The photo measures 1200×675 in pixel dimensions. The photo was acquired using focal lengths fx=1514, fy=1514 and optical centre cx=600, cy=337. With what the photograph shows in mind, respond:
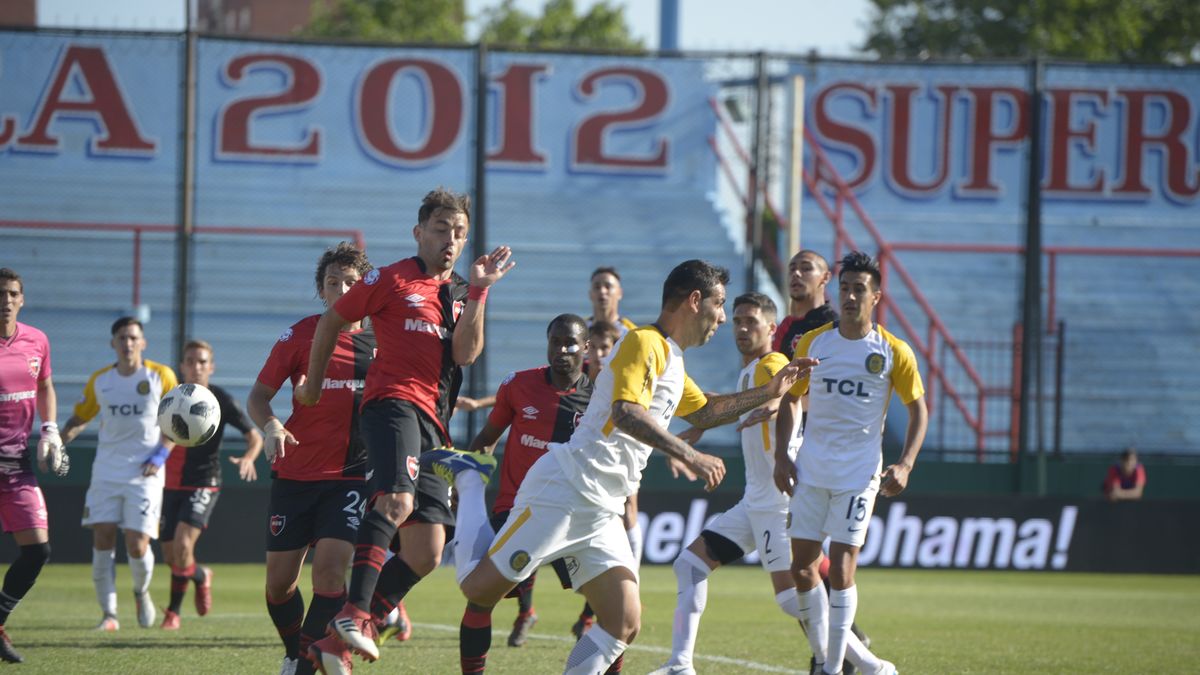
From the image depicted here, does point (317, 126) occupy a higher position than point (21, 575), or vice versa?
point (317, 126)

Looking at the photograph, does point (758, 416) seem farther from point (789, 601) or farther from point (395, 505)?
point (395, 505)

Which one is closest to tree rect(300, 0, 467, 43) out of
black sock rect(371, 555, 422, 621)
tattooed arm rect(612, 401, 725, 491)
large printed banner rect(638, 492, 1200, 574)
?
large printed banner rect(638, 492, 1200, 574)

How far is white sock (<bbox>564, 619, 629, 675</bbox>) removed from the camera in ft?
21.1

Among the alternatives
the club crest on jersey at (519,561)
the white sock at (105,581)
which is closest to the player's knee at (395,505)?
the club crest on jersey at (519,561)

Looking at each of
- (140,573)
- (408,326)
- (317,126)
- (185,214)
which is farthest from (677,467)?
(317,126)

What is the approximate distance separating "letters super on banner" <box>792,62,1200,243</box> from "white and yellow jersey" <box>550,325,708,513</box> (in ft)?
49.2

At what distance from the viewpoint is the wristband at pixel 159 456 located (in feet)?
38.5

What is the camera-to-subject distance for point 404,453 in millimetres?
6867

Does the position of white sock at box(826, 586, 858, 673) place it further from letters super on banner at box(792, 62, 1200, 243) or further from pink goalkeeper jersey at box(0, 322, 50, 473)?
letters super on banner at box(792, 62, 1200, 243)

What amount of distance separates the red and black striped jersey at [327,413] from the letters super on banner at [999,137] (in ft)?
46.2

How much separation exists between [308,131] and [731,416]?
52.0 ft

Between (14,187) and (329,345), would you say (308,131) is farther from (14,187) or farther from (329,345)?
(329,345)

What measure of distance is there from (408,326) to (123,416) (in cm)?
571

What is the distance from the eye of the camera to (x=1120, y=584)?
17.4 m
